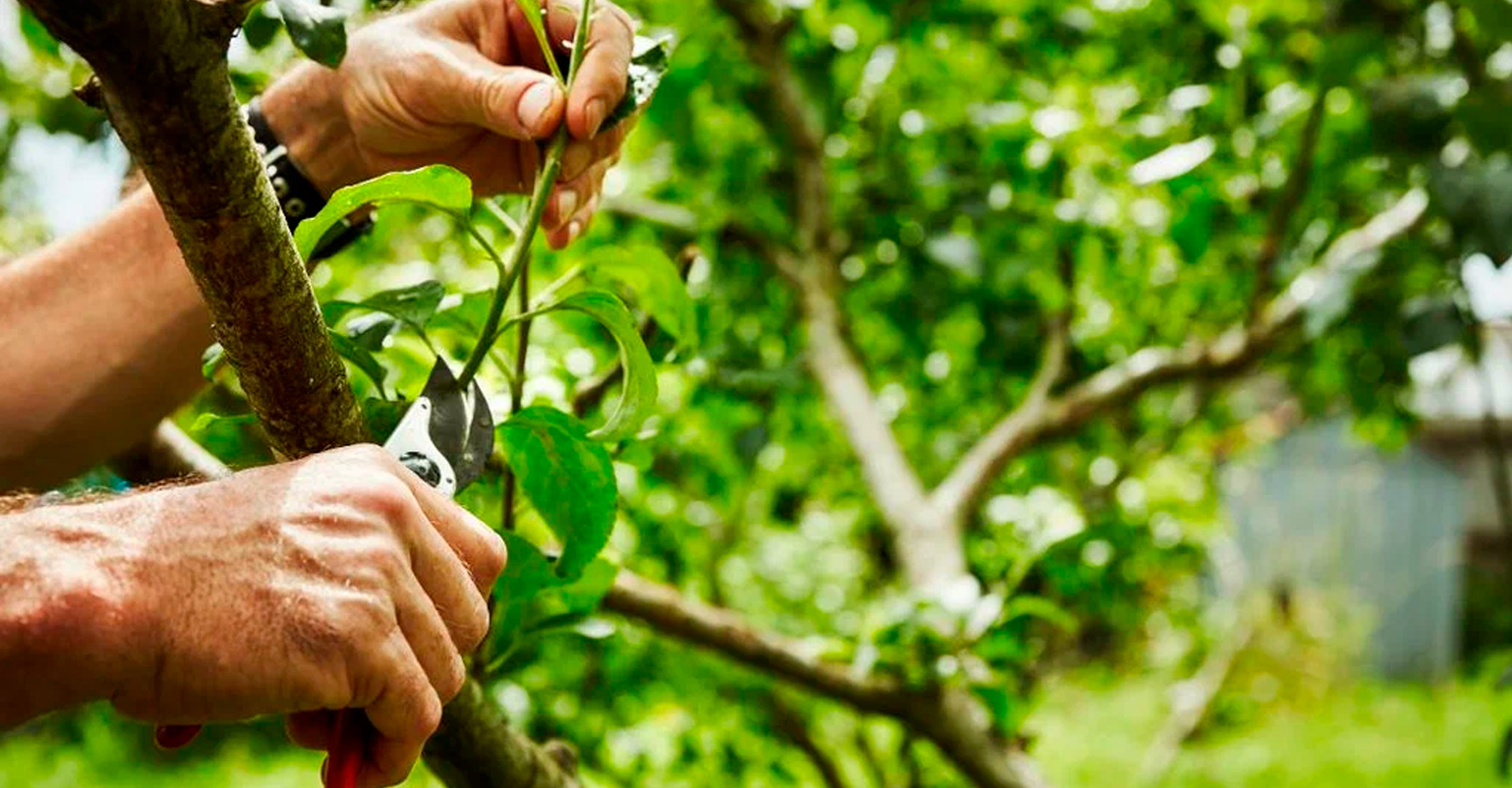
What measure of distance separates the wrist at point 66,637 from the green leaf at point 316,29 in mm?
267

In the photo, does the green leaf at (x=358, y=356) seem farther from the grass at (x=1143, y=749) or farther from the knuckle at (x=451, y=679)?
the grass at (x=1143, y=749)

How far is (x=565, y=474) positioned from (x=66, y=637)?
10.9 inches

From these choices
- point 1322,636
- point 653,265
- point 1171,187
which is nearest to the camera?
point 653,265

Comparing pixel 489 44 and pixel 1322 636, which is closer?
pixel 489 44

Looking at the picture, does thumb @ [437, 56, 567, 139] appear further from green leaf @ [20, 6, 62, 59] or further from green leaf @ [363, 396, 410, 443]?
green leaf @ [20, 6, 62, 59]

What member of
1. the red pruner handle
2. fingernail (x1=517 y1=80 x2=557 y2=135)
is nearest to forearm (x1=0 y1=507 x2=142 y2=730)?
the red pruner handle

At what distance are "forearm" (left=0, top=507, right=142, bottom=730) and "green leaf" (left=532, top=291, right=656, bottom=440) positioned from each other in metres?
0.25

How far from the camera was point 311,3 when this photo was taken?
69 centimetres

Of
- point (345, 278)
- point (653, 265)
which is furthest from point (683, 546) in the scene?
point (653, 265)

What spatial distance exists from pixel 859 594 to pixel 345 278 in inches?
54.6

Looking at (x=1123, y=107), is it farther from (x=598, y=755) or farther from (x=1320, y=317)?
(x=598, y=755)

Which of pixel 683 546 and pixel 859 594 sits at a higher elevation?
pixel 683 546

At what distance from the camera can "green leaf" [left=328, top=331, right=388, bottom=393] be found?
0.71 meters

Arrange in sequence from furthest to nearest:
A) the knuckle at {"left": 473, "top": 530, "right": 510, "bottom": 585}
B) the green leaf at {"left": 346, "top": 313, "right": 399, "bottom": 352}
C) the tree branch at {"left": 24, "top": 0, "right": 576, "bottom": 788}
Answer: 1. the green leaf at {"left": 346, "top": 313, "right": 399, "bottom": 352}
2. the knuckle at {"left": 473, "top": 530, "right": 510, "bottom": 585}
3. the tree branch at {"left": 24, "top": 0, "right": 576, "bottom": 788}
